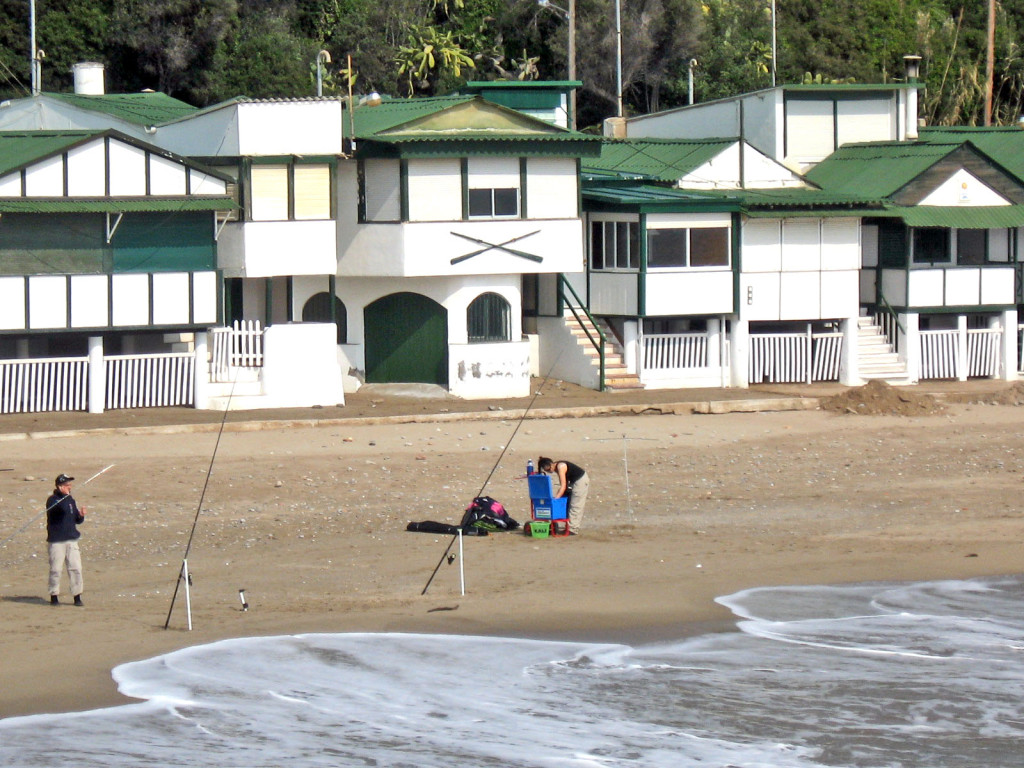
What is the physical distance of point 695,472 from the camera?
25.2m

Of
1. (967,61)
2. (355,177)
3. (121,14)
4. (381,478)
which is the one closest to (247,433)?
(381,478)

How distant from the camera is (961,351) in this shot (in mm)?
37000

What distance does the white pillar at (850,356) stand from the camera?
3569 centimetres

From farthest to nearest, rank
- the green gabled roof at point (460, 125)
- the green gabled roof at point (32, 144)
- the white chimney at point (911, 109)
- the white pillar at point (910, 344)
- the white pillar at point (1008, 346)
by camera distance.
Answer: the white chimney at point (911, 109), the white pillar at point (1008, 346), the white pillar at point (910, 344), the green gabled roof at point (460, 125), the green gabled roof at point (32, 144)

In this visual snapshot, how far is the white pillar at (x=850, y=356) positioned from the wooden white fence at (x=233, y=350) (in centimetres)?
1257

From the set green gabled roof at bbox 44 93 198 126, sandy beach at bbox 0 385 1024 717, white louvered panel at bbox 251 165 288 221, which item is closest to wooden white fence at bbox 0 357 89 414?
sandy beach at bbox 0 385 1024 717

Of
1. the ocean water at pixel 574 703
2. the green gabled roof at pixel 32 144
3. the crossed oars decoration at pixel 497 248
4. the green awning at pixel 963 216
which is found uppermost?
the green gabled roof at pixel 32 144

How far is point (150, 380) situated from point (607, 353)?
955cm

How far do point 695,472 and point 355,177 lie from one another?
1087 centimetres

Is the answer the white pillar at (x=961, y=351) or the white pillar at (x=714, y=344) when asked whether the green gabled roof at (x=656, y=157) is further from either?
the white pillar at (x=961, y=351)

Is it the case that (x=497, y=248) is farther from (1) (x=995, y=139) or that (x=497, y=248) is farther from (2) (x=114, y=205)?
(1) (x=995, y=139)

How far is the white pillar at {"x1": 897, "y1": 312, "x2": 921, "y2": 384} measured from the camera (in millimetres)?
36312

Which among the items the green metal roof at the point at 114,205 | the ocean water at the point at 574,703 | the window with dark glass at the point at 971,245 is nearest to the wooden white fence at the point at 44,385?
the green metal roof at the point at 114,205

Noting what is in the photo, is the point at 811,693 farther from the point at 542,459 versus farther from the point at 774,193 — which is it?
the point at 774,193
